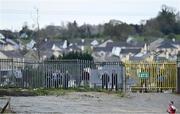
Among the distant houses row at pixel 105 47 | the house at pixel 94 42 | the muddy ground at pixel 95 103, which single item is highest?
the house at pixel 94 42

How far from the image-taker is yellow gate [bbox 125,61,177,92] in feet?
119

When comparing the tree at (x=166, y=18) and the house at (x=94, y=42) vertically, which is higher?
the tree at (x=166, y=18)

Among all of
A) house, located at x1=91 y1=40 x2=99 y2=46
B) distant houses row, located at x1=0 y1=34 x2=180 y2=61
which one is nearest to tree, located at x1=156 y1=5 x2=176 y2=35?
distant houses row, located at x1=0 y1=34 x2=180 y2=61

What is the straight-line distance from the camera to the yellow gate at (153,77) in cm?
3616

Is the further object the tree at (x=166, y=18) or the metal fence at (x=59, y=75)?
the tree at (x=166, y=18)

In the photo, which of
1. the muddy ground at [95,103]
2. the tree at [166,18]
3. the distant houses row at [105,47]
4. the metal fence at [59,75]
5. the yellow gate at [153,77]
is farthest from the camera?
the tree at [166,18]

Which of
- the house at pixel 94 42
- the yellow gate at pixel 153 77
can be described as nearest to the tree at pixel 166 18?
the house at pixel 94 42

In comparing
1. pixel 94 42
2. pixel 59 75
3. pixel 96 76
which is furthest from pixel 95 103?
pixel 94 42

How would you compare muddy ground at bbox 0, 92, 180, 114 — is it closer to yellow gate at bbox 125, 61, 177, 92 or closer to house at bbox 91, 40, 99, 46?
yellow gate at bbox 125, 61, 177, 92

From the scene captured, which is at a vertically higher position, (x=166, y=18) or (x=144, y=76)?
(x=166, y=18)

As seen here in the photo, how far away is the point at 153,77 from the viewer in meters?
36.3

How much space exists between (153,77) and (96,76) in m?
3.43

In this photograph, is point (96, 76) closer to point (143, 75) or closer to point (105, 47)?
point (143, 75)

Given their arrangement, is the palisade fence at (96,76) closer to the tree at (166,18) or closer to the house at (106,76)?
the house at (106,76)
